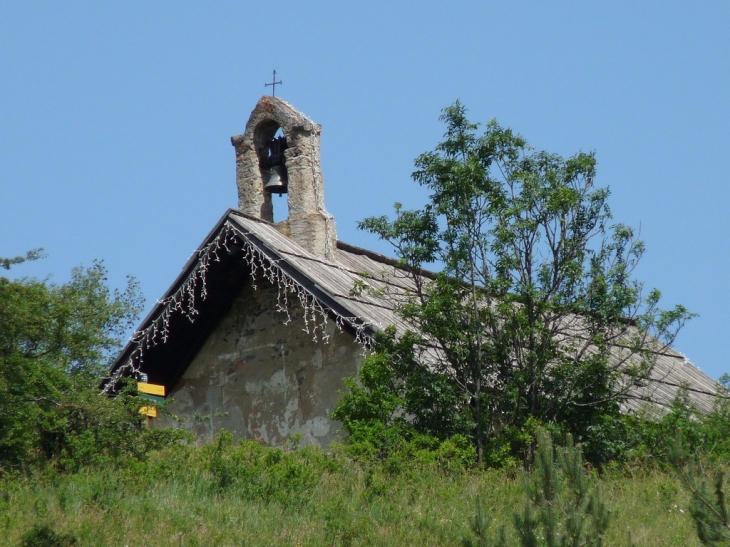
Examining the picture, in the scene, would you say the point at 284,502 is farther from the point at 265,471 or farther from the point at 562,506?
the point at 562,506

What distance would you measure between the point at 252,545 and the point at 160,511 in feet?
4.17

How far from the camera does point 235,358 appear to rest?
18812 millimetres

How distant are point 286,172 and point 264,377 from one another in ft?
11.7

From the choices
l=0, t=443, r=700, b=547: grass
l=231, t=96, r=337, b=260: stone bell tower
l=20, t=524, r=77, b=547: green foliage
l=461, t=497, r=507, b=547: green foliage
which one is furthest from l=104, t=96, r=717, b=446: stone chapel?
l=461, t=497, r=507, b=547: green foliage

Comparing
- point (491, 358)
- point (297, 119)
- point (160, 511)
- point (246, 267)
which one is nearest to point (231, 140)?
point (297, 119)

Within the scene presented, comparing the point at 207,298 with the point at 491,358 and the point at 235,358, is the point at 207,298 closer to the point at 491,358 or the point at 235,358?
the point at 235,358

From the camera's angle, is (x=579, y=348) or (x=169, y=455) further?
(x=579, y=348)

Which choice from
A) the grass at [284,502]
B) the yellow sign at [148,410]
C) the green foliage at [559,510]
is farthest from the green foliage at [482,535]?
the yellow sign at [148,410]

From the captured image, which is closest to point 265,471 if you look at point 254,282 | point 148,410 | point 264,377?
point 148,410

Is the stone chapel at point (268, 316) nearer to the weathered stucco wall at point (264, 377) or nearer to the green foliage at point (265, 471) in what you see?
the weathered stucco wall at point (264, 377)

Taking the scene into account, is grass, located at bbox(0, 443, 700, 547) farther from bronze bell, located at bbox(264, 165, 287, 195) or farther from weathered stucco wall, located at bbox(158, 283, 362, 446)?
bronze bell, located at bbox(264, 165, 287, 195)

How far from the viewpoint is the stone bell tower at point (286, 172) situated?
19.4 metres

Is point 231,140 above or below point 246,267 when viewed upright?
above

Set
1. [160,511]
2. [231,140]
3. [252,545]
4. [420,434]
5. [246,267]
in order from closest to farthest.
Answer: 1. [252,545]
2. [160,511]
3. [420,434]
4. [246,267]
5. [231,140]
